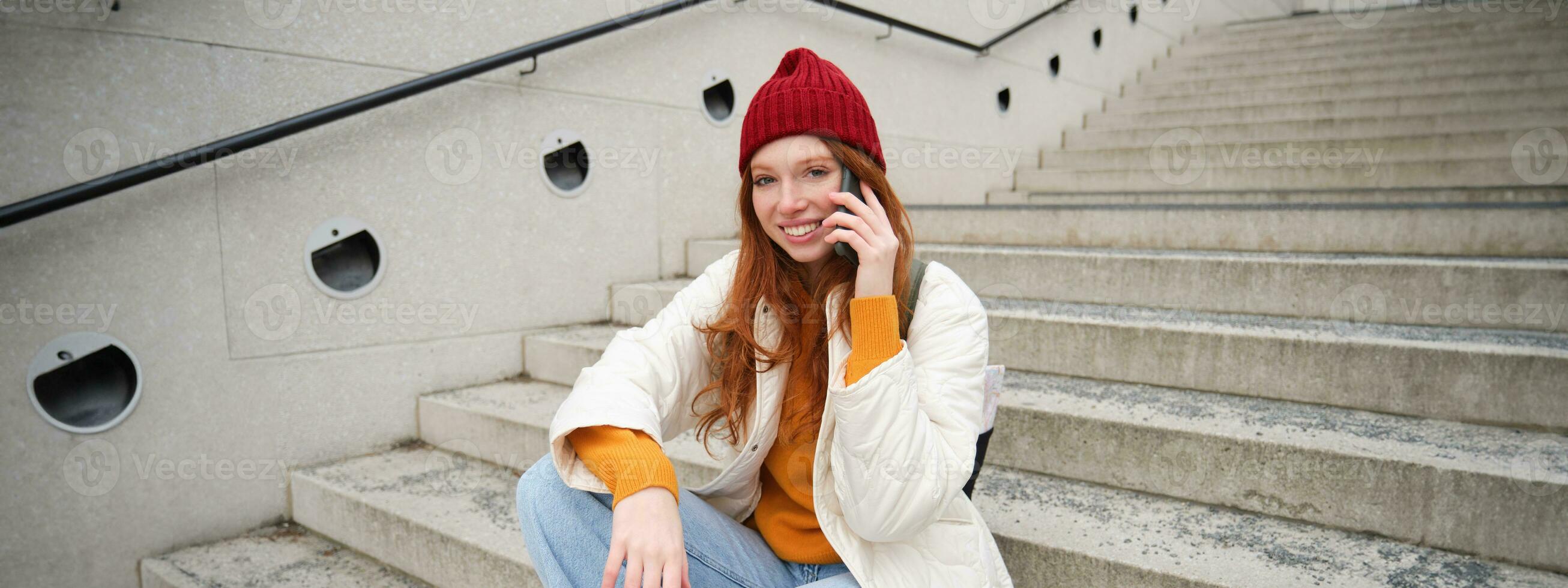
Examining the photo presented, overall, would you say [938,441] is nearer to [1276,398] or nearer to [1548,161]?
[1276,398]

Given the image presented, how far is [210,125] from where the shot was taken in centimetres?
208

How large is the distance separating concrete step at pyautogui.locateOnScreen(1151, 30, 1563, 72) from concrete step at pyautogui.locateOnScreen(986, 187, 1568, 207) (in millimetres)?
2390

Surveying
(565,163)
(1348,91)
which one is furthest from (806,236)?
(1348,91)

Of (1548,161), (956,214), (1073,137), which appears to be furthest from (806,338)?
(1073,137)

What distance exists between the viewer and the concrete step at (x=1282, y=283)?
2.02 meters

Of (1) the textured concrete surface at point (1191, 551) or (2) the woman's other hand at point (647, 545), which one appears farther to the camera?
(1) the textured concrete surface at point (1191, 551)

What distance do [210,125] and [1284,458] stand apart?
2.77m

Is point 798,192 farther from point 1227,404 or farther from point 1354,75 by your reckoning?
point 1354,75
